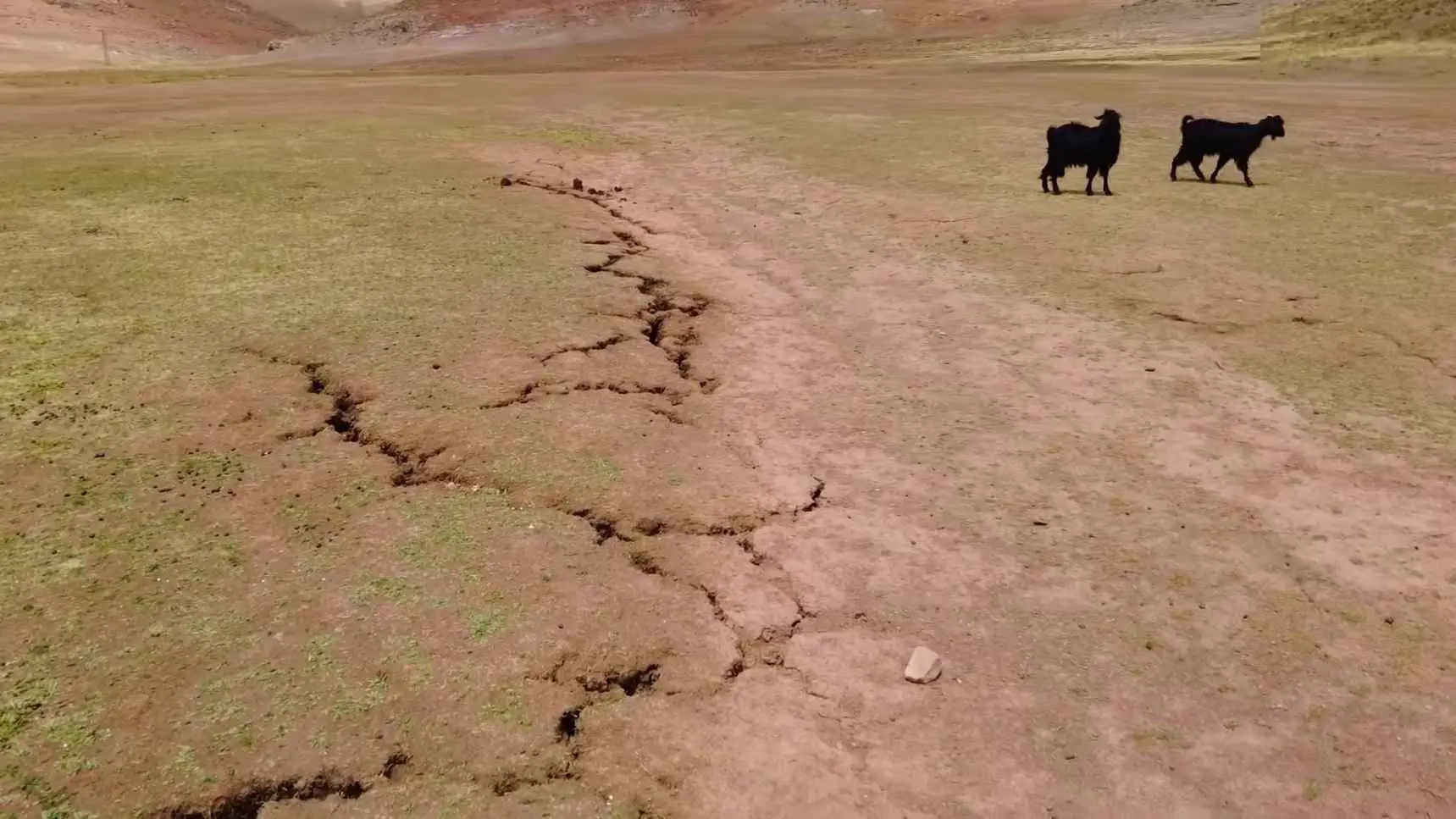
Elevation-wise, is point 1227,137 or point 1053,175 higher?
point 1227,137

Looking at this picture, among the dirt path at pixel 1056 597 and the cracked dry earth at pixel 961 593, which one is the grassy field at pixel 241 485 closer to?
the cracked dry earth at pixel 961 593

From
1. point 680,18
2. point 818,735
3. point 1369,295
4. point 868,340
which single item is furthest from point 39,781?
point 680,18

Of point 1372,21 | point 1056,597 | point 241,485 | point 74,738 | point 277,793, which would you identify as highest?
point 1372,21

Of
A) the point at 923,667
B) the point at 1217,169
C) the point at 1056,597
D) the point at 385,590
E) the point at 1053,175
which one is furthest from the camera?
the point at 1217,169

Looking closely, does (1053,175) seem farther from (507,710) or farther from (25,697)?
(25,697)

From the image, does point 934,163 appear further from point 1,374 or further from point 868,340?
point 1,374

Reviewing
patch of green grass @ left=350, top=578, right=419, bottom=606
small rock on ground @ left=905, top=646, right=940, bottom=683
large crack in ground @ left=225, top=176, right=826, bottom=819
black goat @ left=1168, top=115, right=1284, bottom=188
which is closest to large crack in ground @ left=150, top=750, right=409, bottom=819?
large crack in ground @ left=225, top=176, right=826, bottom=819

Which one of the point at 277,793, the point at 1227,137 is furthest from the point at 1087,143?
the point at 277,793
